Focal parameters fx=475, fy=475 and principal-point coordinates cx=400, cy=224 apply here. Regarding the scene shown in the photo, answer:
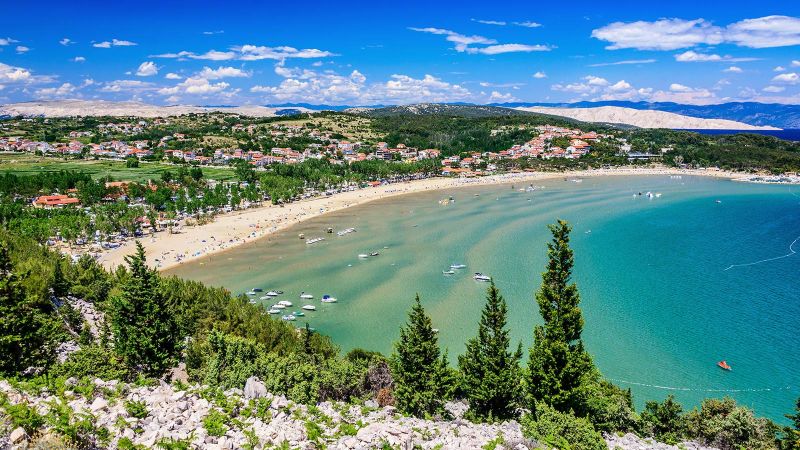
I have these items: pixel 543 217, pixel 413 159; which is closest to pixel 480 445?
pixel 543 217

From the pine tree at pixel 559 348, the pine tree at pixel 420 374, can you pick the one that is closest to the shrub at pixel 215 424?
the pine tree at pixel 420 374

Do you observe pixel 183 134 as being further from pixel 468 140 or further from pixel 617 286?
pixel 617 286

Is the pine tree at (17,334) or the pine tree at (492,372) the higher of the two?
the pine tree at (17,334)

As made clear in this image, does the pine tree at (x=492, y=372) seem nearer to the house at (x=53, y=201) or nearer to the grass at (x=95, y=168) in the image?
the house at (x=53, y=201)

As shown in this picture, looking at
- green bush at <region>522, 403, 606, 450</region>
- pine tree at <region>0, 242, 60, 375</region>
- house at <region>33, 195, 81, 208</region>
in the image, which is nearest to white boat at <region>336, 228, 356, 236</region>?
house at <region>33, 195, 81, 208</region>

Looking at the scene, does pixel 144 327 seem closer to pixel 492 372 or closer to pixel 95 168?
pixel 492 372

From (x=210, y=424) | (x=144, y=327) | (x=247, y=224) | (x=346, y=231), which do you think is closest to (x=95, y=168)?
(x=247, y=224)
